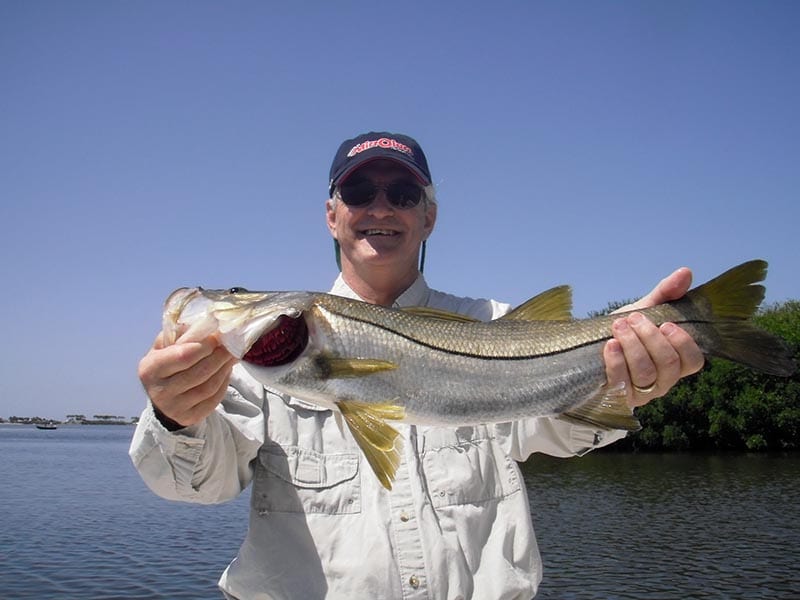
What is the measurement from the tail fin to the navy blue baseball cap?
2.18 meters

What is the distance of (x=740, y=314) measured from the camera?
3955mm

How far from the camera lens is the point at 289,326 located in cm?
355

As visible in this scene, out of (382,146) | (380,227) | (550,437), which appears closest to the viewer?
(550,437)

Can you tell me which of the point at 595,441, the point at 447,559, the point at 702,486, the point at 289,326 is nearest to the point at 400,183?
the point at 289,326

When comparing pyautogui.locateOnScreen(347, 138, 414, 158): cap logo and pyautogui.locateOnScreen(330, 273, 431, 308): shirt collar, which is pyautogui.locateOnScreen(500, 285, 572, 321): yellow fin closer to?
pyautogui.locateOnScreen(330, 273, 431, 308): shirt collar

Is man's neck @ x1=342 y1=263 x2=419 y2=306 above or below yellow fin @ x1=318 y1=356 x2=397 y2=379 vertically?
above

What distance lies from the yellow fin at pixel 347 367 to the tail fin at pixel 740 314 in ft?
6.45

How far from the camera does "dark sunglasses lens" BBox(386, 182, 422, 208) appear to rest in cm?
508

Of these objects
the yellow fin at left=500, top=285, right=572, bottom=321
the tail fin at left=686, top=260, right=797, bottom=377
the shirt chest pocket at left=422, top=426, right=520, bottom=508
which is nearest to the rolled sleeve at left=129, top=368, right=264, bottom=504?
the shirt chest pocket at left=422, top=426, right=520, bottom=508

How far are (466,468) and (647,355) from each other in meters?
1.29

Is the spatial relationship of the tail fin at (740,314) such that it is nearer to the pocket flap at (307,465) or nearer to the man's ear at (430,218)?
the man's ear at (430,218)

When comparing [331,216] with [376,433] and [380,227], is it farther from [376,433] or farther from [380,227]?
[376,433]

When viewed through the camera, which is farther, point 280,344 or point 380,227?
point 380,227

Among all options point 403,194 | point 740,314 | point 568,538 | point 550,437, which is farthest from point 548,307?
point 568,538
